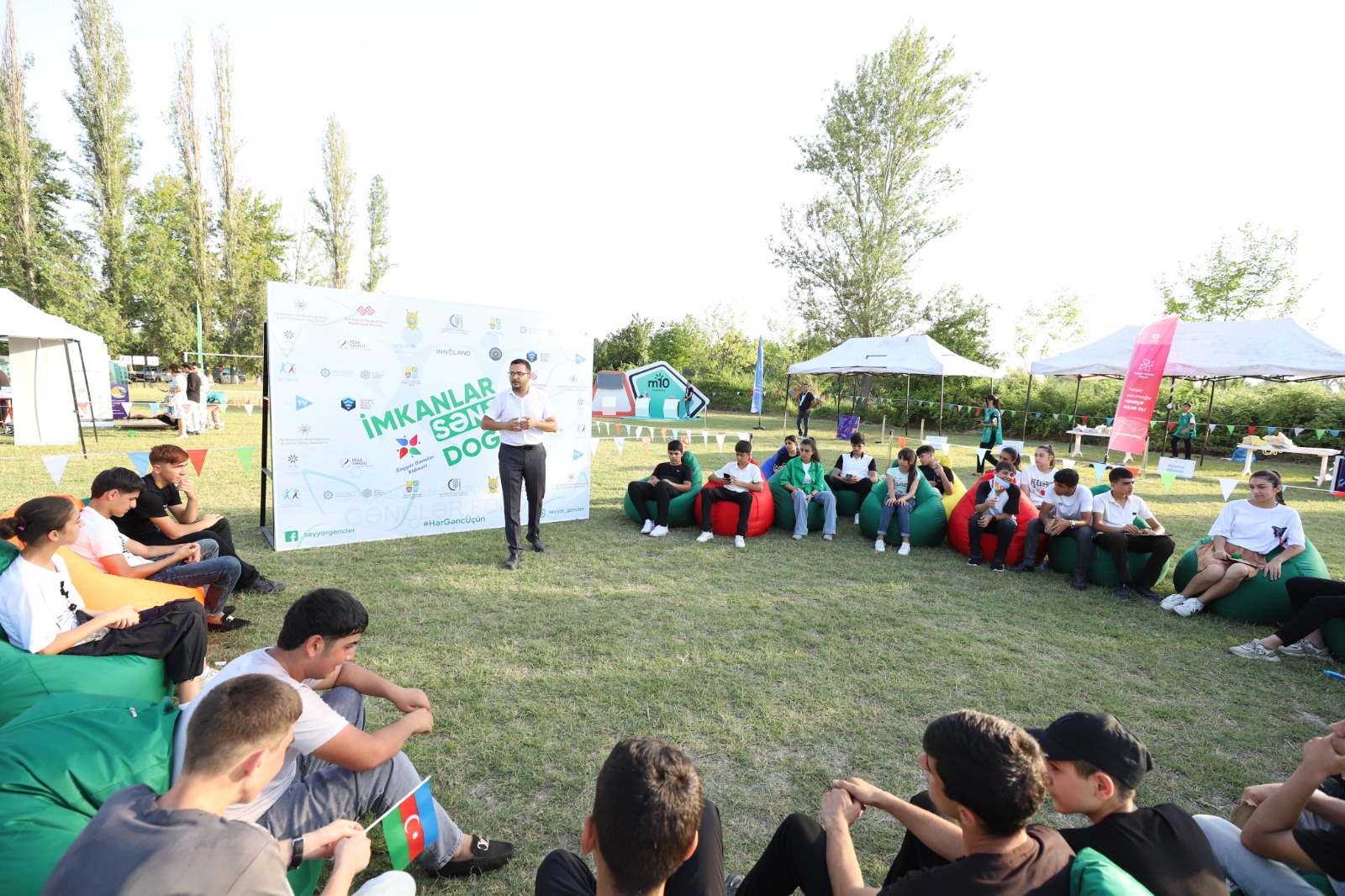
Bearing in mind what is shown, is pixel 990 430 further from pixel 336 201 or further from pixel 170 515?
pixel 336 201

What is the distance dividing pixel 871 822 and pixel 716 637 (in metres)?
1.76

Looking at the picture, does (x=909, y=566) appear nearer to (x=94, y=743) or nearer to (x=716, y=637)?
(x=716, y=637)

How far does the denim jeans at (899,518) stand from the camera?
21.5ft

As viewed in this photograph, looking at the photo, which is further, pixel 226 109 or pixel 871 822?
pixel 226 109

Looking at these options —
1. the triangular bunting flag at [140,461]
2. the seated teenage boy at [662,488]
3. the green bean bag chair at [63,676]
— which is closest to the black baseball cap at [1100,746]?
the green bean bag chair at [63,676]

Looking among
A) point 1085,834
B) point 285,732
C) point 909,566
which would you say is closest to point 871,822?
point 1085,834

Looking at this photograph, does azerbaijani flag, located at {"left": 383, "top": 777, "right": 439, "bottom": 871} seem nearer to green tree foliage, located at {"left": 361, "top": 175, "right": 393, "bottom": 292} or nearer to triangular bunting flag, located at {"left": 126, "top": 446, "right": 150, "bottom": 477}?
triangular bunting flag, located at {"left": 126, "top": 446, "right": 150, "bottom": 477}

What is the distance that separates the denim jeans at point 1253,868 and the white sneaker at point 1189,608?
→ 354 centimetres

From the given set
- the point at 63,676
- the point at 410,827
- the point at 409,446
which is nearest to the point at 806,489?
the point at 409,446

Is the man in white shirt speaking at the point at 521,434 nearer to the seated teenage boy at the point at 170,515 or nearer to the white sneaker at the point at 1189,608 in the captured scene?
the seated teenage boy at the point at 170,515

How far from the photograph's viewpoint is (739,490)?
6828 mm

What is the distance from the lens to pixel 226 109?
29000 millimetres

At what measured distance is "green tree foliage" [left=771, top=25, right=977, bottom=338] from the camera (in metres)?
24.8

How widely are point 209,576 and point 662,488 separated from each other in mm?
4125
